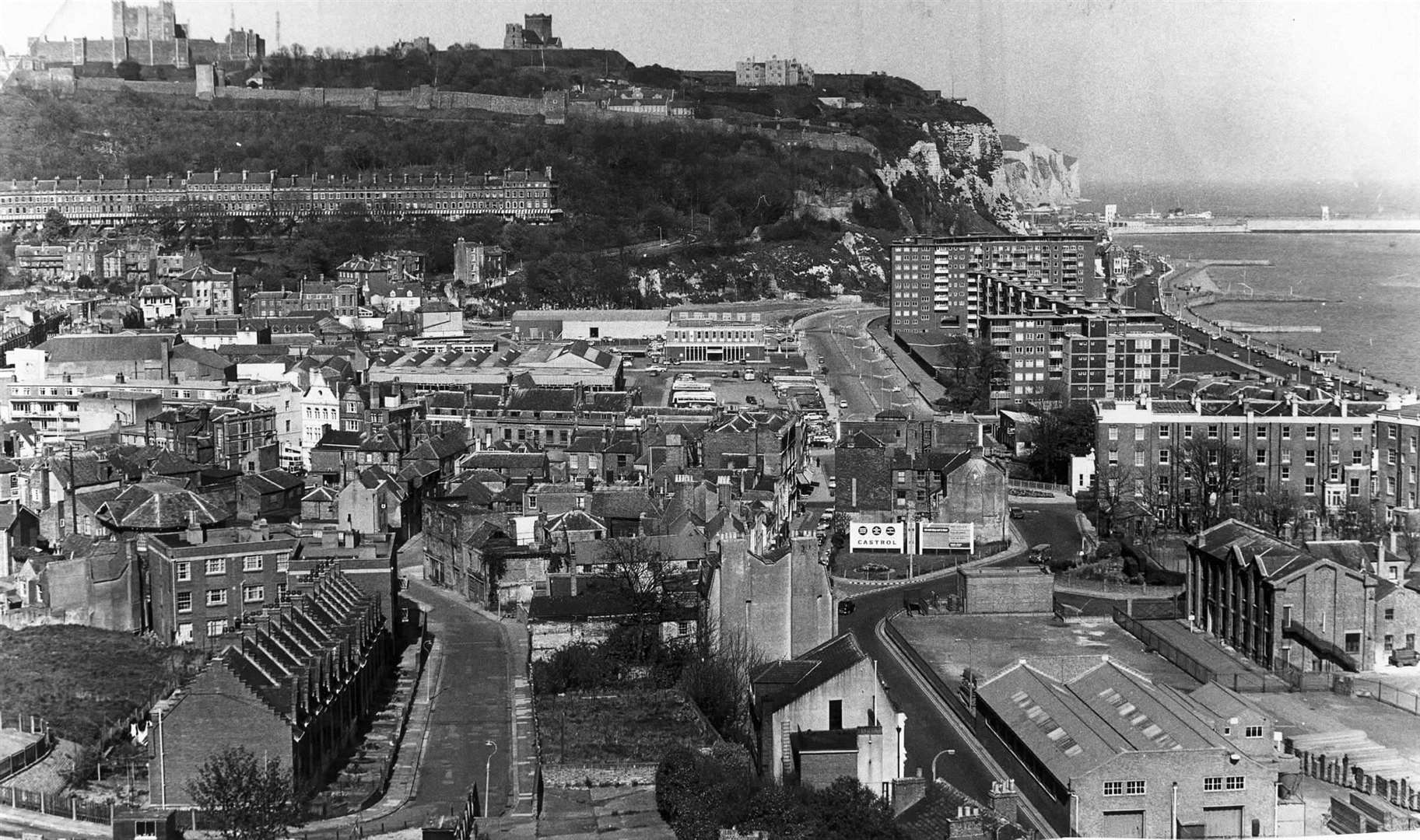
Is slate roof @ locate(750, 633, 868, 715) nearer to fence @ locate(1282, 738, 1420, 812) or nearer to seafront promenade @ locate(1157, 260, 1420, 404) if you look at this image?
fence @ locate(1282, 738, 1420, 812)

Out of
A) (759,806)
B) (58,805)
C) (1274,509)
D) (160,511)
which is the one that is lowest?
(58,805)

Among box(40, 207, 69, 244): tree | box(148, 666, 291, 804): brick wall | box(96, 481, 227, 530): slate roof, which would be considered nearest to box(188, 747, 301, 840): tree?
box(148, 666, 291, 804): brick wall

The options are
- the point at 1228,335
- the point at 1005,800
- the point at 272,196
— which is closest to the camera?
the point at 1005,800

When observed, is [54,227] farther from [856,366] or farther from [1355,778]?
[1355,778]

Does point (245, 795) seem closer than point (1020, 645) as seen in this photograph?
Yes

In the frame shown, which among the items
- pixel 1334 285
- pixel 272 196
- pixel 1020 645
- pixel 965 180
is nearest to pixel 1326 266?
pixel 1334 285

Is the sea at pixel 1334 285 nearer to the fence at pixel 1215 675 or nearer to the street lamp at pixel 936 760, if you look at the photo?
the fence at pixel 1215 675

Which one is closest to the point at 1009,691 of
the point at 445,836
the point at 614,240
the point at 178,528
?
the point at 445,836

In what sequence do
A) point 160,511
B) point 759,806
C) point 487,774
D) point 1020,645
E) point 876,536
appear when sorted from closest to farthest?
point 759,806
point 487,774
point 1020,645
point 160,511
point 876,536

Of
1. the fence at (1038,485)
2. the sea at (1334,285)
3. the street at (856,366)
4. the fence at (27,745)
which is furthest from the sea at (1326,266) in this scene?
the fence at (27,745)
